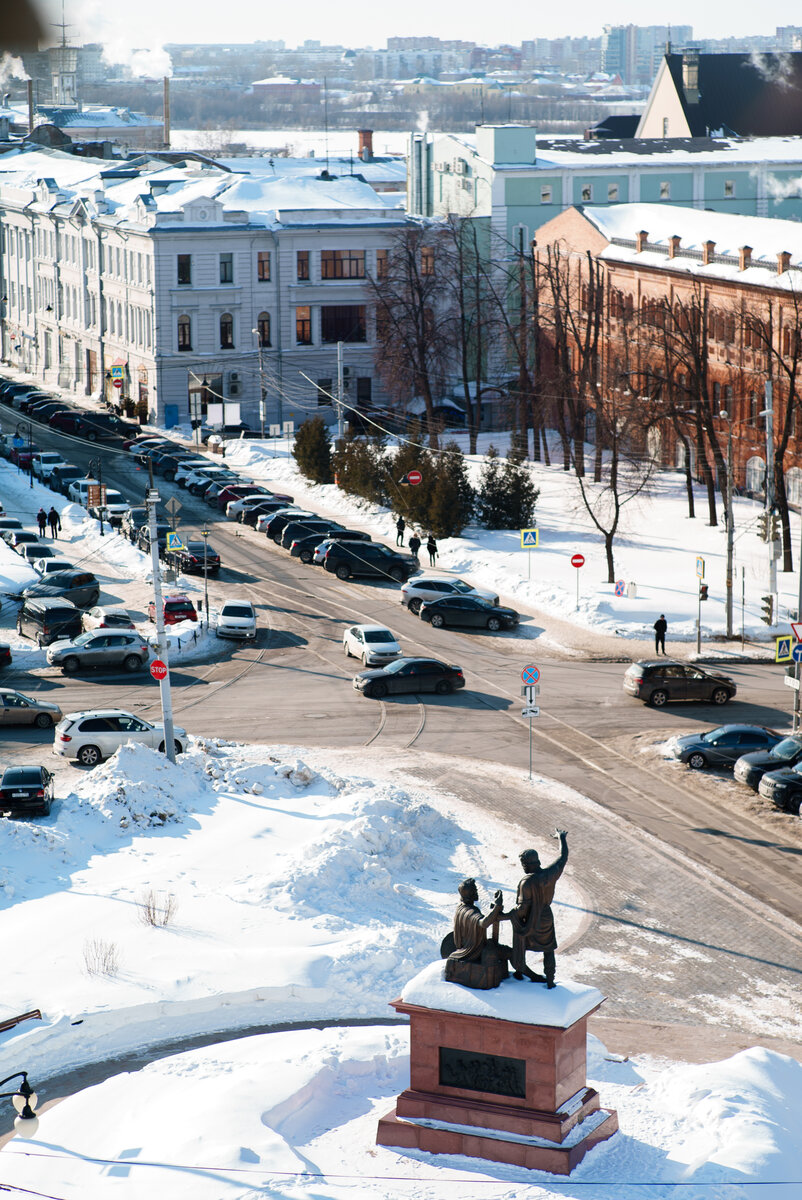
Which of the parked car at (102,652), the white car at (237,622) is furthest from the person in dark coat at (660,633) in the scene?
the parked car at (102,652)

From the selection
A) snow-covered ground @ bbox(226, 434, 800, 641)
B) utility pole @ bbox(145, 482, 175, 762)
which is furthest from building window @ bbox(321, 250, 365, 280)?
utility pole @ bbox(145, 482, 175, 762)

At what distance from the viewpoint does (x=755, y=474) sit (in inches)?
2692

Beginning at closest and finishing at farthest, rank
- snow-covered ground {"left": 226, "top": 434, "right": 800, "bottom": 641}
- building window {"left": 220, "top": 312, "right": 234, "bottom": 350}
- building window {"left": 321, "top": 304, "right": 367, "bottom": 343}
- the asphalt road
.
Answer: the asphalt road
snow-covered ground {"left": 226, "top": 434, "right": 800, "bottom": 641}
building window {"left": 220, "top": 312, "right": 234, "bottom": 350}
building window {"left": 321, "top": 304, "right": 367, "bottom": 343}

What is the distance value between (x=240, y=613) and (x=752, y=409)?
27.3m

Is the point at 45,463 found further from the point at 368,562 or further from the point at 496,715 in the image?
the point at 496,715

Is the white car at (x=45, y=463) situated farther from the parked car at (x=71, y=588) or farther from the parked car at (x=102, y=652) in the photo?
the parked car at (x=102, y=652)

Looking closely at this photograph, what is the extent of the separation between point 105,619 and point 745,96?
8661 cm

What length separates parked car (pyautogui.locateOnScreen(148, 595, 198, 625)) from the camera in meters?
49.9

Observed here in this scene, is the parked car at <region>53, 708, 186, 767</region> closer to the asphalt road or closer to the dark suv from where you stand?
the asphalt road

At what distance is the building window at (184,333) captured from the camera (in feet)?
286

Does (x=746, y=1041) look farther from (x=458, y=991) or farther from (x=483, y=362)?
(x=483, y=362)

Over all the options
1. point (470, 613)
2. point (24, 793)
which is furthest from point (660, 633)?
point (24, 793)

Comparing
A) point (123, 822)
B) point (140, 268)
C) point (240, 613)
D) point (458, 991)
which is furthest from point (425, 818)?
point (140, 268)

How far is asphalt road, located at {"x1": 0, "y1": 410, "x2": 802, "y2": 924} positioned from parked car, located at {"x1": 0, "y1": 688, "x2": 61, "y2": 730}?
0.46 m
